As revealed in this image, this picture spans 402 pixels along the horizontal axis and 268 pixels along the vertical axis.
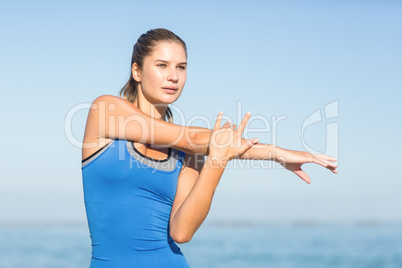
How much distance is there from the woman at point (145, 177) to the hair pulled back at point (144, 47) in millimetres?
467

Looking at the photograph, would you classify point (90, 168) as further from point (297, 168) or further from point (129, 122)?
point (297, 168)

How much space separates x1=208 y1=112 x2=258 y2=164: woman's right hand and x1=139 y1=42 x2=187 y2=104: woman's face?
1.59 feet

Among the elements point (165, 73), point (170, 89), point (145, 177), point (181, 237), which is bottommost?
point (181, 237)

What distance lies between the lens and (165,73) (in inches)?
123

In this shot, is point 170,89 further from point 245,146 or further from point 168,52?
point 245,146

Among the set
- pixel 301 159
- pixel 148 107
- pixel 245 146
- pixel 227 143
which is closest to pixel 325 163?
pixel 301 159

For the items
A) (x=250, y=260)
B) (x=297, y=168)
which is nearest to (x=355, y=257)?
(x=250, y=260)

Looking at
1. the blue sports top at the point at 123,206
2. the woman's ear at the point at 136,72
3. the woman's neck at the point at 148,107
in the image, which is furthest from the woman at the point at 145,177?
the woman's ear at the point at 136,72

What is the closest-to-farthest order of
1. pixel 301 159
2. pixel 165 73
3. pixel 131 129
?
pixel 131 129 < pixel 301 159 < pixel 165 73

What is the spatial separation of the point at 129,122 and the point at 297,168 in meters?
1.14

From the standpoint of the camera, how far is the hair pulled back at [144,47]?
125 inches

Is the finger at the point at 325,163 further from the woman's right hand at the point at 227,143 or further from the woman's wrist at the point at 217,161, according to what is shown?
the woman's wrist at the point at 217,161

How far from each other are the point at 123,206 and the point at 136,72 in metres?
1.00

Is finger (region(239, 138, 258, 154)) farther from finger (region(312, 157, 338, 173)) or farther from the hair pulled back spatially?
the hair pulled back
